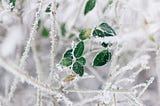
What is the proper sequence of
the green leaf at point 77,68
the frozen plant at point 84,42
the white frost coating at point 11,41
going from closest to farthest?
the green leaf at point 77,68
the frozen plant at point 84,42
the white frost coating at point 11,41

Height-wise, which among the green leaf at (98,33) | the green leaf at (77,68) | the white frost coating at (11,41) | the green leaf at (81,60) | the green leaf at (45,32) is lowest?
the green leaf at (77,68)

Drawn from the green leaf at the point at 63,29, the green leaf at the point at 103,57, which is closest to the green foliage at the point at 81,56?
the green leaf at the point at 103,57

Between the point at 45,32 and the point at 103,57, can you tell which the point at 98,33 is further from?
the point at 45,32

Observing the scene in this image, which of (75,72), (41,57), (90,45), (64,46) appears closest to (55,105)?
(75,72)

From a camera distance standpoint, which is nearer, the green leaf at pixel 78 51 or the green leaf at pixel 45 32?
the green leaf at pixel 78 51

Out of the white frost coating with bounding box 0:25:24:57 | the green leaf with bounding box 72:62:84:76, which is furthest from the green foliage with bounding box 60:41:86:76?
the white frost coating with bounding box 0:25:24:57

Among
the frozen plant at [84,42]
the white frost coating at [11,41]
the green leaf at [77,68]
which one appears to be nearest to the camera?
the green leaf at [77,68]

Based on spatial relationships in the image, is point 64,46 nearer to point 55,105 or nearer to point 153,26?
point 153,26

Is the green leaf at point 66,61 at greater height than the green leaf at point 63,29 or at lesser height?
lesser

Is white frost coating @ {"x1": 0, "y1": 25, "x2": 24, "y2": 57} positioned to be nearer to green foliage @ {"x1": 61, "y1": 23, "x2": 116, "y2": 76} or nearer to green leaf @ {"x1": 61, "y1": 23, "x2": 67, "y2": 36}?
green leaf @ {"x1": 61, "y1": 23, "x2": 67, "y2": 36}

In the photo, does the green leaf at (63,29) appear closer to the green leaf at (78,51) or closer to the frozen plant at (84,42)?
the frozen plant at (84,42)

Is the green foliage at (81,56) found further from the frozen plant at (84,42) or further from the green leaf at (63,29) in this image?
the green leaf at (63,29)
